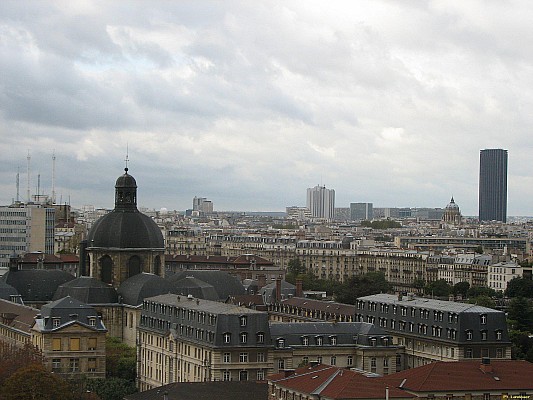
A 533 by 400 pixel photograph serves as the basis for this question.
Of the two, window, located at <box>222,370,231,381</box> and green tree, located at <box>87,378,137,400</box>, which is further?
green tree, located at <box>87,378,137,400</box>

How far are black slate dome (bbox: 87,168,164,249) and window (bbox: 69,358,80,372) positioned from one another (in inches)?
1371

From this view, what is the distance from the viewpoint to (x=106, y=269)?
163 metres

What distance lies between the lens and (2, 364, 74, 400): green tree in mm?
102625

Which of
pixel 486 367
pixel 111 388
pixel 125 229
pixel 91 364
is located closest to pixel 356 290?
pixel 125 229

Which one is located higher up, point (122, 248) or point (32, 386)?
point (122, 248)

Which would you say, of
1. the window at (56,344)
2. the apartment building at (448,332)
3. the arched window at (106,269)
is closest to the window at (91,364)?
the window at (56,344)

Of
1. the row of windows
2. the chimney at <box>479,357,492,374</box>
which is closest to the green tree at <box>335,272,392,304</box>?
the row of windows

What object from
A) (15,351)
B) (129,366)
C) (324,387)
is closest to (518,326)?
(129,366)

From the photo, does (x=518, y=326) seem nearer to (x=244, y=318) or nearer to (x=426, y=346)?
(x=426, y=346)

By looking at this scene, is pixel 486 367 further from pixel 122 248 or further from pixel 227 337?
pixel 122 248

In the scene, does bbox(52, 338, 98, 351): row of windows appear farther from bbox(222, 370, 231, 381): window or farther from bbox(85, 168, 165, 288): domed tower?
bbox(85, 168, 165, 288): domed tower

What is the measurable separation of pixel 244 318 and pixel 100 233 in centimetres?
5218

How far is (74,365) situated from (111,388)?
26.8 ft

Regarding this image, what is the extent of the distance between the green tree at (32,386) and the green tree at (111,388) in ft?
45.7
